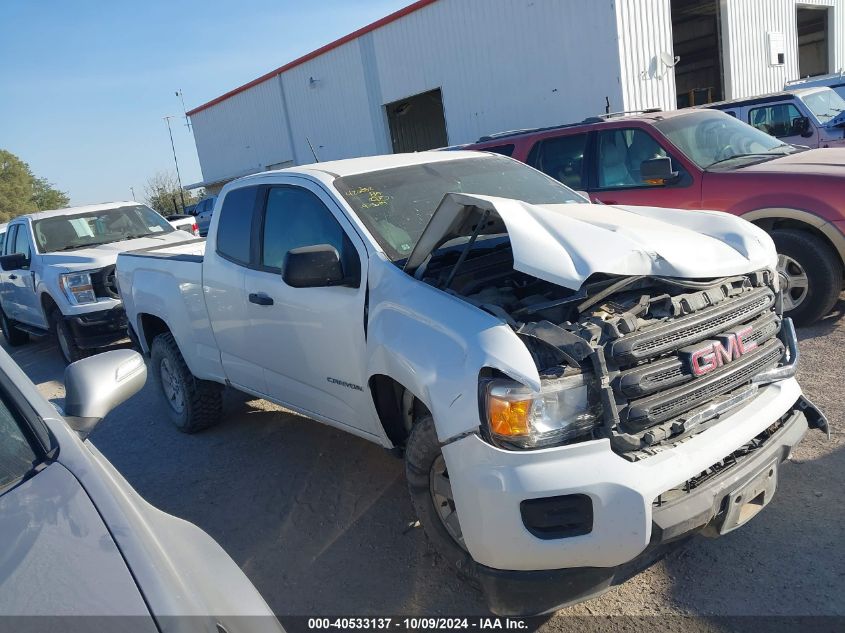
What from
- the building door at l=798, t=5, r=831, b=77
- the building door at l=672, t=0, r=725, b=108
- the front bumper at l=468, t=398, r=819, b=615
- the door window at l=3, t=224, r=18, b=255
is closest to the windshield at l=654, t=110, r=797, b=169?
the front bumper at l=468, t=398, r=819, b=615

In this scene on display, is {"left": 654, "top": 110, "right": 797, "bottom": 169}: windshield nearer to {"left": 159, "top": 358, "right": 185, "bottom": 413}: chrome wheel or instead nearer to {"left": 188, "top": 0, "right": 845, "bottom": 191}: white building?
{"left": 159, "top": 358, "right": 185, "bottom": 413}: chrome wheel

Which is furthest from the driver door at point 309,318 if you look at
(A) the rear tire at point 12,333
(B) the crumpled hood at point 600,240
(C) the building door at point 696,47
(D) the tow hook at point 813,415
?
(C) the building door at point 696,47

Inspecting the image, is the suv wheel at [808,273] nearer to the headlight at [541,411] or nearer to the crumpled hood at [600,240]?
the crumpled hood at [600,240]

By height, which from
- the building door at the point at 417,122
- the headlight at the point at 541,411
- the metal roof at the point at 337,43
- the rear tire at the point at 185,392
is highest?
the metal roof at the point at 337,43

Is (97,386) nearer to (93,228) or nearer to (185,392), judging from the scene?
(185,392)

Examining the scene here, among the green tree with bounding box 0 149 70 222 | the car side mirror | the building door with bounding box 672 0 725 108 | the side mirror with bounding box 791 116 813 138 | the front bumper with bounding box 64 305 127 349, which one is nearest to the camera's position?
the car side mirror

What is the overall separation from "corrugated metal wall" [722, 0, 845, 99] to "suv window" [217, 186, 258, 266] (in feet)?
58.2

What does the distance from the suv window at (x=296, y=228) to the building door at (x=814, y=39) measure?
2280 centimetres

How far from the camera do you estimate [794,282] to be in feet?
18.5

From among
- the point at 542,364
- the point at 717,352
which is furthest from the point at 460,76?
the point at 542,364

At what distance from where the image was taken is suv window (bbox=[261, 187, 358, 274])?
12.3ft

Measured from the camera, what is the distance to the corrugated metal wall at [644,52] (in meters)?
16.0

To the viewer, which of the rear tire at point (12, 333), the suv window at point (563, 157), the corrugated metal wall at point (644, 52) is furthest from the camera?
the corrugated metal wall at point (644, 52)

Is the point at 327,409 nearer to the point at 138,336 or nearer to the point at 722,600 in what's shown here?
the point at 722,600
